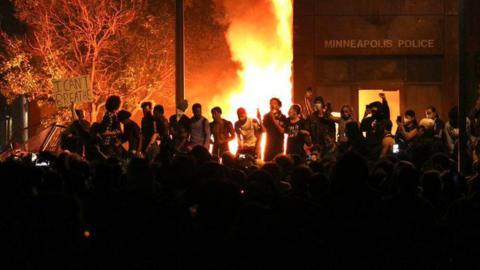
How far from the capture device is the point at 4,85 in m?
25.2

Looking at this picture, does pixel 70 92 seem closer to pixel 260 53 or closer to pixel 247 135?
pixel 247 135

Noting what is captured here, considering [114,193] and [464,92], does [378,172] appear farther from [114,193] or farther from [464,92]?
[464,92]

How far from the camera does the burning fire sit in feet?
81.9

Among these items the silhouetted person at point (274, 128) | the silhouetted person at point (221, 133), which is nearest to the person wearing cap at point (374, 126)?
the silhouetted person at point (274, 128)

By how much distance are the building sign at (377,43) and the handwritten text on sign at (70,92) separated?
10.1 meters

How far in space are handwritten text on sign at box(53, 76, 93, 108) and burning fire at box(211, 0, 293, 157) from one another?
970 centimetres

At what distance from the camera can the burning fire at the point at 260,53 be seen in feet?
81.9

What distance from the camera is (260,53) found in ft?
91.1

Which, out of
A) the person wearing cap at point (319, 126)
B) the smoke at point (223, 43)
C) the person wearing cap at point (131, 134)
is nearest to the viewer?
the person wearing cap at point (131, 134)

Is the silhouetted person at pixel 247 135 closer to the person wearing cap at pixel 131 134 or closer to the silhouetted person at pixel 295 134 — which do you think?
the silhouetted person at pixel 295 134

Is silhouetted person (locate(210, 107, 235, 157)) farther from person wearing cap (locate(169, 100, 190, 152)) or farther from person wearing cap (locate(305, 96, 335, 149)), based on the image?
person wearing cap (locate(305, 96, 335, 149))

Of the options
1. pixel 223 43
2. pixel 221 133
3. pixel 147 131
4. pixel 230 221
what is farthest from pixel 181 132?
pixel 223 43

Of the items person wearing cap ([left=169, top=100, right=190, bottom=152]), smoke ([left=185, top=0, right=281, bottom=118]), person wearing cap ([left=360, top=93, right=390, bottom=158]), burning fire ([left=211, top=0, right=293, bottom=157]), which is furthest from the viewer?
smoke ([left=185, top=0, right=281, bottom=118])

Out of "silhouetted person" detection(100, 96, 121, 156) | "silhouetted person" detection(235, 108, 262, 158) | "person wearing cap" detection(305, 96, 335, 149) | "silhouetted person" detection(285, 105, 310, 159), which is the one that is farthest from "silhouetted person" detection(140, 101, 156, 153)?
"person wearing cap" detection(305, 96, 335, 149)
